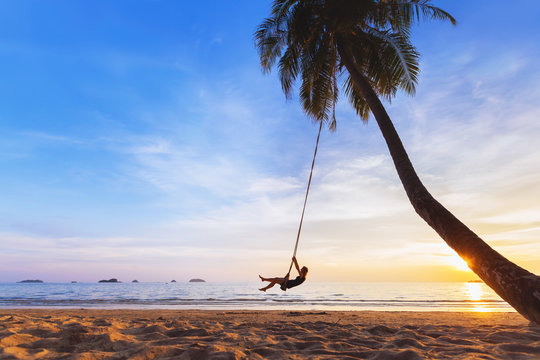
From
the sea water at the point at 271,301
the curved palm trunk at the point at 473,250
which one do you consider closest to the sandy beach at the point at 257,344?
the curved palm trunk at the point at 473,250

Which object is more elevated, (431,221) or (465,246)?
(431,221)

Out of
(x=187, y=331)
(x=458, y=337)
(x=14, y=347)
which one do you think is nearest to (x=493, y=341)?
(x=458, y=337)

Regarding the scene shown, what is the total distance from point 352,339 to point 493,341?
1.93 meters

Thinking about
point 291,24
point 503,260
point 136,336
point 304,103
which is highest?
point 291,24

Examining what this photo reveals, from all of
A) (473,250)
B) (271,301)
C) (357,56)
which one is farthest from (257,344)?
(271,301)

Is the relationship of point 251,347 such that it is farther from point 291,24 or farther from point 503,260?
point 291,24

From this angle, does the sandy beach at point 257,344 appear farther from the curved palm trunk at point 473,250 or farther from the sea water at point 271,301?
the sea water at point 271,301

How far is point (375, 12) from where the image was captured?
366 inches

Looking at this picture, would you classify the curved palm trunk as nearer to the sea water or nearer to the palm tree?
the palm tree

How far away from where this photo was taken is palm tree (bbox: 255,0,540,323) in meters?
6.38

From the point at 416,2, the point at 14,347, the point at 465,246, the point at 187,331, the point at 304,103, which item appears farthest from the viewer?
the point at 304,103

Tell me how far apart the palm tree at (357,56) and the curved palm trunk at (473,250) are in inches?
0.7

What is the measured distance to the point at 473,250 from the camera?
4.83 m

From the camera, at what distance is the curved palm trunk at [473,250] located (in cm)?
412
